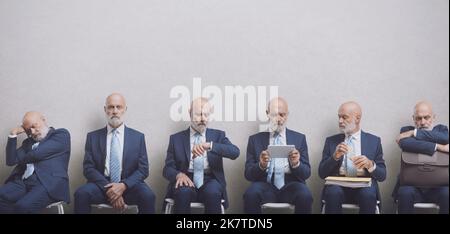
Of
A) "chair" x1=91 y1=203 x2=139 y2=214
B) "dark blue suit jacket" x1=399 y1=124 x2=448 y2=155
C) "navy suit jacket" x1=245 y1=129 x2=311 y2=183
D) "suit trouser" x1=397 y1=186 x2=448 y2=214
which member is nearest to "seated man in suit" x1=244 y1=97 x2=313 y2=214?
"navy suit jacket" x1=245 y1=129 x2=311 y2=183

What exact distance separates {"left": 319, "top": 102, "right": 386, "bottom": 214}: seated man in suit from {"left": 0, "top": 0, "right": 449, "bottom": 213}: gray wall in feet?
1.94

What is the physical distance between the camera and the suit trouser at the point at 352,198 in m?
6.15

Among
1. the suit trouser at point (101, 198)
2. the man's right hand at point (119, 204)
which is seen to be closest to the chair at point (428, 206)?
the suit trouser at point (101, 198)

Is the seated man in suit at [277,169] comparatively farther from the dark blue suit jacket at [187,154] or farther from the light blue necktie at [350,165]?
the light blue necktie at [350,165]

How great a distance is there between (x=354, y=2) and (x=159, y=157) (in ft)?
9.39

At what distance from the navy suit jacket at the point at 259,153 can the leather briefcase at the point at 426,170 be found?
1006mm

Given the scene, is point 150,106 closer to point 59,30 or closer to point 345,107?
point 59,30

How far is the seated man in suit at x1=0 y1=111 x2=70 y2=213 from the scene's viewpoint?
629 centimetres

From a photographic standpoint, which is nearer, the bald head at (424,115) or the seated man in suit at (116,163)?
the seated man in suit at (116,163)

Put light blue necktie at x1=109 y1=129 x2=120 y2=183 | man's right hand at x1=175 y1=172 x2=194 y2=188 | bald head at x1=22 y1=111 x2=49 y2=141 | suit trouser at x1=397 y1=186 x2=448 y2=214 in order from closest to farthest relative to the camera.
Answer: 1. suit trouser at x1=397 y1=186 x2=448 y2=214
2. man's right hand at x1=175 y1=172 x2=194 y2=188
3. light blue necktie at x1=109 y1=129 x2=120 y2=183
4. bald head at x1=22 y1=111 x2=49 y2=141

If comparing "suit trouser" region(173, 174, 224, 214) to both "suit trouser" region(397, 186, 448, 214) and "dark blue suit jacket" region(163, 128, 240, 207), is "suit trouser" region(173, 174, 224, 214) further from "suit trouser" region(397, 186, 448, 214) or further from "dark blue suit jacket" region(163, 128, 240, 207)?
"suit trouser" region(397, 186, 448, 214)

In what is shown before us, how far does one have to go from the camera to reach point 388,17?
23.4ft

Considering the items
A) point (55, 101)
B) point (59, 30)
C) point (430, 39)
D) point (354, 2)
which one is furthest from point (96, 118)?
point (430, 39)
